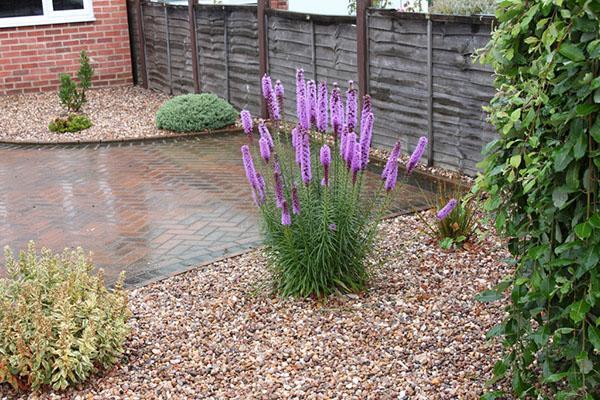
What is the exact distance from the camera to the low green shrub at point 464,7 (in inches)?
302

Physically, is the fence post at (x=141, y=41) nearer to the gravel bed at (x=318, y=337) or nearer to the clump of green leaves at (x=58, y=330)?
the gravel bed at (x=318, y=337)

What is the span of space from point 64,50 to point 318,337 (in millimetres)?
11548

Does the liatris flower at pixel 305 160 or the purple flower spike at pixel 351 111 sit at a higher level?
the purple flower spike at pixel 351 111

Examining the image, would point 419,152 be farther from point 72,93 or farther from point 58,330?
point 72,93

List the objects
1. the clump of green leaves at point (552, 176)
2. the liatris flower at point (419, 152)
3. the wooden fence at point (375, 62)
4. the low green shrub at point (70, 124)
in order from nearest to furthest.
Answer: the clump of green leaves at point (552, 176), the liatris flower at point (419, 152), the wooden fence at point (375, 62), the low green shrub at point (70, 124)

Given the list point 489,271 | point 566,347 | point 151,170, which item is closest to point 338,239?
point 489,271

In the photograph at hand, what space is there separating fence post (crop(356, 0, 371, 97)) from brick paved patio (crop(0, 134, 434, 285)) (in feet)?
5.37

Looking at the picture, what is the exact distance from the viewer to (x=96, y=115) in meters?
12.2

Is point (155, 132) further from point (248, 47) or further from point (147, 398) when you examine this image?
point (147, 398)

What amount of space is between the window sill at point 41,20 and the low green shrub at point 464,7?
27.4 ft

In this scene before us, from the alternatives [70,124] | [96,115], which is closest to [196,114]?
[70,124]

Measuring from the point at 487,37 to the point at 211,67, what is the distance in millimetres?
5909

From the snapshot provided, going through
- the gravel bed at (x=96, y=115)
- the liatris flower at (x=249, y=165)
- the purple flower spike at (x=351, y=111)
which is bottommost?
the gravel bed at (x=96, y=115)

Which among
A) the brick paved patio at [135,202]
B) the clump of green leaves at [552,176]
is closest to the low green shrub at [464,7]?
the brick paved patio at [135,202]
